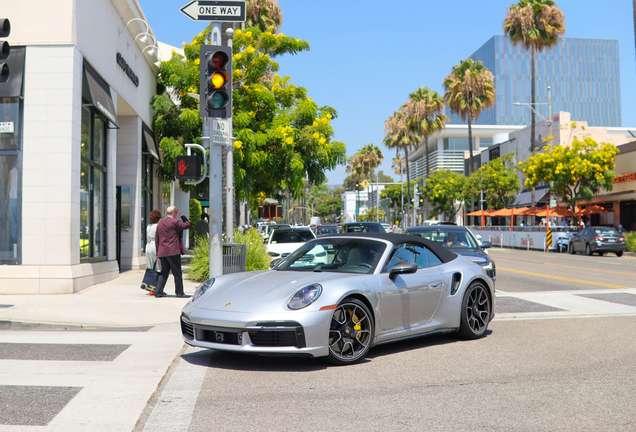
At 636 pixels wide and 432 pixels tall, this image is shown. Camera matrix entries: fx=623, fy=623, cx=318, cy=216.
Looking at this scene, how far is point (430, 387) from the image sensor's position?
5.32 metres

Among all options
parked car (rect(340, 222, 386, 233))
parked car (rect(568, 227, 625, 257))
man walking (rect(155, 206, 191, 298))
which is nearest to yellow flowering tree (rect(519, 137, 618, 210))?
parked car (rect(568, 227, 625, 257))

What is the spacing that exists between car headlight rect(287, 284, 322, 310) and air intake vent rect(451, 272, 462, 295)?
2.08 meters

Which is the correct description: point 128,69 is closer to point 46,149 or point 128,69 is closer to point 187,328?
point 46,149

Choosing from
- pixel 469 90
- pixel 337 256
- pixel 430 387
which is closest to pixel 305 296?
pixel 337 256

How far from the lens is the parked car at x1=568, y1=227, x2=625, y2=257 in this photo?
96.9 feet

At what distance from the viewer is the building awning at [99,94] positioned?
14.0 metres

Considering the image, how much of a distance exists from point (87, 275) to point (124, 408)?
31.5ft

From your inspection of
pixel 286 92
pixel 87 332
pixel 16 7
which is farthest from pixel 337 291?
pixel 286 92

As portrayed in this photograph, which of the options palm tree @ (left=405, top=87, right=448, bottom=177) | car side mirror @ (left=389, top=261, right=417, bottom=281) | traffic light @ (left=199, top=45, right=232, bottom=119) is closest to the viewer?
car side mirror @ (left=389, top=261, right=417, bottom=281)

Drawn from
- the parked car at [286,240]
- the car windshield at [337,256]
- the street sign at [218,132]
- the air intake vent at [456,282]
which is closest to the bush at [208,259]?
the parked car at [286,240]

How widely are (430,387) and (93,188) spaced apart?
11790mm

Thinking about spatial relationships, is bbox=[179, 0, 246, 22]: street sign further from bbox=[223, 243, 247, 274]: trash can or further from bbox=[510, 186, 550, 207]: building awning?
bbox=[510, 186, 550, 207]: building awning

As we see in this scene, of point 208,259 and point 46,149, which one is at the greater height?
point 46,149

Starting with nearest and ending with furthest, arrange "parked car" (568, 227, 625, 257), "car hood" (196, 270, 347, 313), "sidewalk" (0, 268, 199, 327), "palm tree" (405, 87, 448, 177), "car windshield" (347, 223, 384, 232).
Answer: "car hood" (196, 270, 347, 313)
"sidewalk" (0, 268, 199, 327)
"car windshield" (347, 223, 384, 232)
"parked car" (568, 227, 625, 257)
"palm tree" (405, 87, 448, 177)
